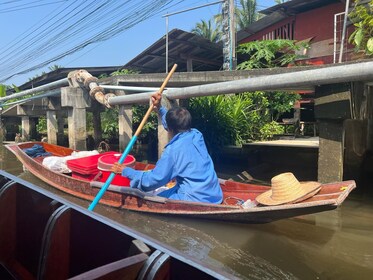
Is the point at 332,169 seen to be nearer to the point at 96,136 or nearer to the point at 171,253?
the point at 171,253

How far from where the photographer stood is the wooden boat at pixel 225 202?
386 cm

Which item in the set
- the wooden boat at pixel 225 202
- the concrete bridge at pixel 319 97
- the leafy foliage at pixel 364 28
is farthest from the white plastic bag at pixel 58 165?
the leafy foliage at pixel 364 28

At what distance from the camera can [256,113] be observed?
12.1 m

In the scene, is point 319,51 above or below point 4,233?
above

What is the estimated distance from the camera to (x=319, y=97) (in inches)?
218

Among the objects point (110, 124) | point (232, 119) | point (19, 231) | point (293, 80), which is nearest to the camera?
point (19, 231)

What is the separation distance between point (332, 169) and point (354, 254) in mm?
1614

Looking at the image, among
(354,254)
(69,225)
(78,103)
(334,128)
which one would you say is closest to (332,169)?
(334,128)

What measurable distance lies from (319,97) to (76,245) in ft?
14.7

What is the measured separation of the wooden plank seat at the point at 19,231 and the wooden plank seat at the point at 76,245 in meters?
0.48

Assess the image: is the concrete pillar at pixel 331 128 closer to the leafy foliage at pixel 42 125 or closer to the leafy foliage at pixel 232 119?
the leafy foliage at pixel 232 119

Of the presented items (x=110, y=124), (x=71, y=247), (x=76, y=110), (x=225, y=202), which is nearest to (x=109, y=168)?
(x=225, y=202)

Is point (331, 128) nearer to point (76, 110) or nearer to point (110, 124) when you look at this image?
point (76, 110)

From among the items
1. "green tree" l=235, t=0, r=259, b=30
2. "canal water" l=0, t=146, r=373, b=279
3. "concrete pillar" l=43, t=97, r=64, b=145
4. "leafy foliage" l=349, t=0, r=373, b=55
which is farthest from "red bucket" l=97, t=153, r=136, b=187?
"green tree" l=235, t=0, r=259, b=30
